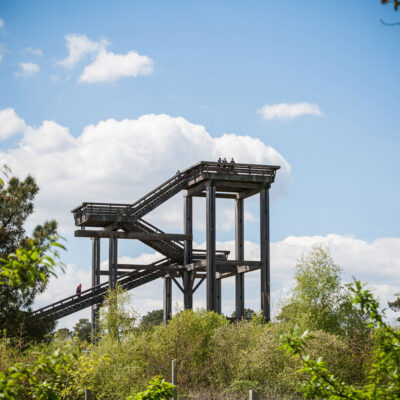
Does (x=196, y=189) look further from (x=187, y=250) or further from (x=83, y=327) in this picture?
(x=83, y=327)

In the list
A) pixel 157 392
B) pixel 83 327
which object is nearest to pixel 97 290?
pixel 157 392

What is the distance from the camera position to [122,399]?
82.2ft

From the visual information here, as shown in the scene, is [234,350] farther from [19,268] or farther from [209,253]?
[19,268]

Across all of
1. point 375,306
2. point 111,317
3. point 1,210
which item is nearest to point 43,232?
point 1,210

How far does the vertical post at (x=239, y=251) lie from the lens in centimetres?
4594

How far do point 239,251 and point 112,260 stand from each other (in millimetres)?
8305

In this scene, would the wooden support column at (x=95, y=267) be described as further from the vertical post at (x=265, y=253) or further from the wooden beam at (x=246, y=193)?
the vertical post at (x=265, y=253)

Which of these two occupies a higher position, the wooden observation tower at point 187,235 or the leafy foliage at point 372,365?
the wooden observation tower at point 187,235

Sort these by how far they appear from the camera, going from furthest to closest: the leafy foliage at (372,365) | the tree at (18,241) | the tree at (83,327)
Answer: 1. the tree at (83,327)
2. the tree at (18,241)
3. the leafy foliage at (372,365)

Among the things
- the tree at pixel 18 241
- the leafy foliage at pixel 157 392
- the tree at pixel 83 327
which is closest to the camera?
the leafy foliage at pixel 157 392

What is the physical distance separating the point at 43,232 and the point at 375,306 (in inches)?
1221

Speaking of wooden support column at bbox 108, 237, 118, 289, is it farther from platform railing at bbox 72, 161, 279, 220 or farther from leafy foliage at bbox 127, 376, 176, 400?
leafy foliage at bbox 127, 376, 176, 400

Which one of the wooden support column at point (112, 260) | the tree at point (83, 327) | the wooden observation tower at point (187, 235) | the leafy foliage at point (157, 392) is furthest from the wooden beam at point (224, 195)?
the tree at point (83, 327)

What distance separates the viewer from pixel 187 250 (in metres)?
45.6
